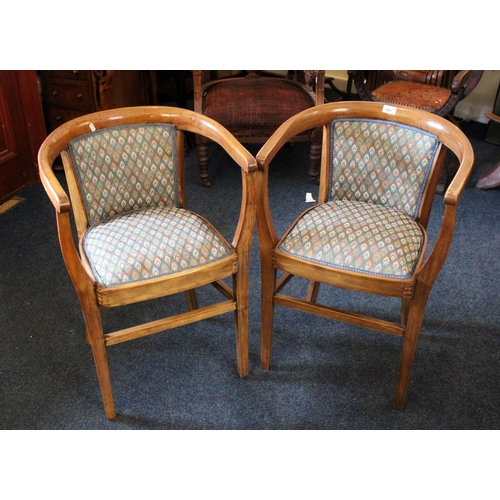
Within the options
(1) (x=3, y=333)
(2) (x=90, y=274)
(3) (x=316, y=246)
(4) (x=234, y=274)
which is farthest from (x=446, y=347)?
(1) (x=3, y=333)

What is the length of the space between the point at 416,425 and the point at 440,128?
2.87 feet

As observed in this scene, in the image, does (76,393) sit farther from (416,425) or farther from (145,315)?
(416,425)

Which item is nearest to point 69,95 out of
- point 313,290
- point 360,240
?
point 313,290

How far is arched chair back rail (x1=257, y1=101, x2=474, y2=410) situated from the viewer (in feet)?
5.22

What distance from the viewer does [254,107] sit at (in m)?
2.86

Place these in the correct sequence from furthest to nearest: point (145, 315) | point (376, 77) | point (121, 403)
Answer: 1. point (376, 77)
2. point (145, 315)
3. point (121, 403)

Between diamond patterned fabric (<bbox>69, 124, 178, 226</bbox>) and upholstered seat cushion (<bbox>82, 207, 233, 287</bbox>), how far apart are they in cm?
7

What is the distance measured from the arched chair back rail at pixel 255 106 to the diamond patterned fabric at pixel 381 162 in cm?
105

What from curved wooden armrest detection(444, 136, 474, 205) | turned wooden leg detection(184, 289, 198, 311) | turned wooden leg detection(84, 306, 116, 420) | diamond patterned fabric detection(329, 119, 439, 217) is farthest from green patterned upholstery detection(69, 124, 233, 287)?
curved wooden armrest detection(444, 136, 474, 205)

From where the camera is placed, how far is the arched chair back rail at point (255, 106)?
9.35 ft

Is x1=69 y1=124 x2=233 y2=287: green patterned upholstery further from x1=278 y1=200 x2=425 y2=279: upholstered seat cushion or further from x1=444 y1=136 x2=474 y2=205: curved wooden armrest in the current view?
x1=444 y1=136 x2=474 y2=205: curved wooden armrest

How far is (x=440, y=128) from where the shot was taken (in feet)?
5.53

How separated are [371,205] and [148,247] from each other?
2.31 feet

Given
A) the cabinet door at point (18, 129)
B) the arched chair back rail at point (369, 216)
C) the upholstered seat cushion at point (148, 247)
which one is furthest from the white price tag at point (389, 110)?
the cabinet door at point (18, 129)
